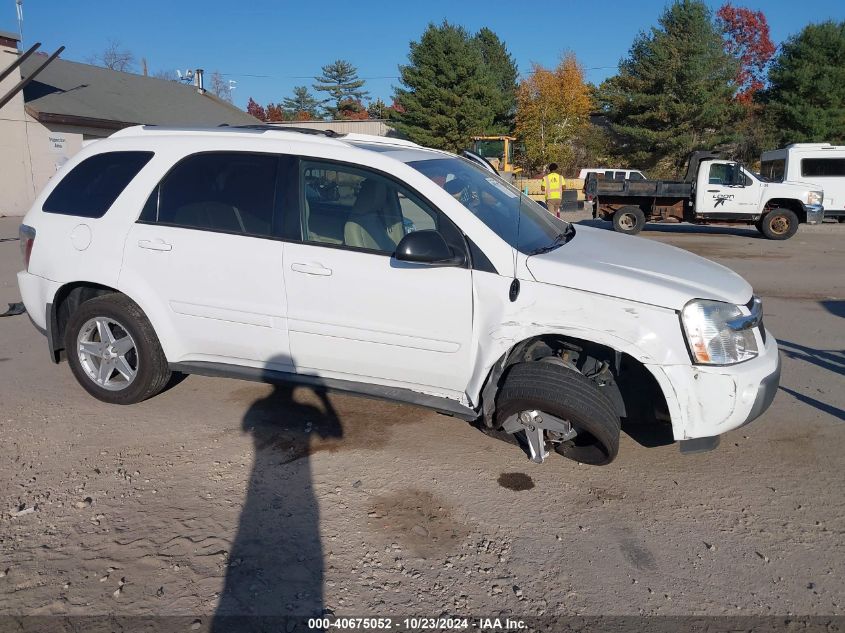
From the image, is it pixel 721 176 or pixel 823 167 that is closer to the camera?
pixel 721 176

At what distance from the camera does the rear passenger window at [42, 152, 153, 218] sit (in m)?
4.57

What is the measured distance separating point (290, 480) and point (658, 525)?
199 cm

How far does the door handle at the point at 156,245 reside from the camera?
169 inches

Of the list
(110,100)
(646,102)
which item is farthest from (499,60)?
(110,100)

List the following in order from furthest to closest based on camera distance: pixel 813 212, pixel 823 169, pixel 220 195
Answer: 1. pixel 823 169
2. pixel 813 212
3. pixel 220 195

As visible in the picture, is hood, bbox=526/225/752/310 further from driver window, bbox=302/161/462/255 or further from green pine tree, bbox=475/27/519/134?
green pine tree, bbox=475/27/519/134

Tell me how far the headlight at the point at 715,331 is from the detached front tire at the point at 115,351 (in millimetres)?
3367

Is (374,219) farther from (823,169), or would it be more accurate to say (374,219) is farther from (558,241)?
(823,169)

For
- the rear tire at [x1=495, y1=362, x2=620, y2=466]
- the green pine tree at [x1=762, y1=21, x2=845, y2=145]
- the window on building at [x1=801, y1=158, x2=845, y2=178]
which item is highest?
the green pine tree at [x1=762, y1=21, x2=845, y2=145]

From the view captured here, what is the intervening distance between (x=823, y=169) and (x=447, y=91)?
2641 centimetres

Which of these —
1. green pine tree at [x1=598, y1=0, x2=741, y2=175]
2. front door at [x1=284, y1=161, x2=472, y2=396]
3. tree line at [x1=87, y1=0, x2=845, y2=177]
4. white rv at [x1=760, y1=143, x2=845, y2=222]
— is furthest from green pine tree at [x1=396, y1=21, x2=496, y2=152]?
front door at [x1=284, y1=161, x2=472, y2=396]

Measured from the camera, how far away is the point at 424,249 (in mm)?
3611

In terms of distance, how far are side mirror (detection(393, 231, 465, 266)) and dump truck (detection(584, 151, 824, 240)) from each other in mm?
15240

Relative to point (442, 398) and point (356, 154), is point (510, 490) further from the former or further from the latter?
point (356, 154)
